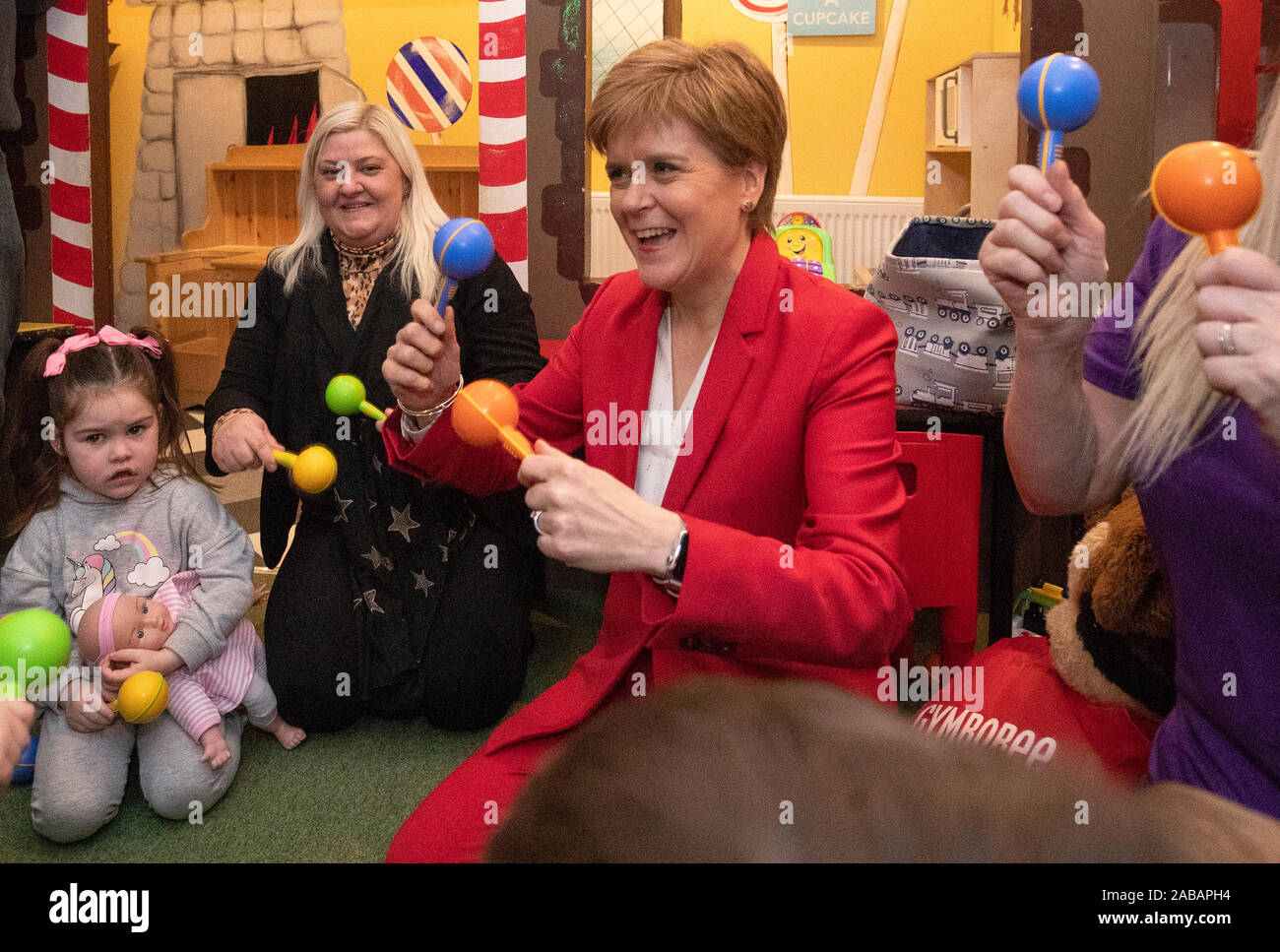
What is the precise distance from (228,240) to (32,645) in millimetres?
5004

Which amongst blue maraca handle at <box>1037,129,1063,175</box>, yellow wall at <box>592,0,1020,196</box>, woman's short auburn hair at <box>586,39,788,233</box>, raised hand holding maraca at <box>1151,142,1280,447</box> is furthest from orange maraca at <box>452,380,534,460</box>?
yellow wall at <box>592,0,1020,196</box>

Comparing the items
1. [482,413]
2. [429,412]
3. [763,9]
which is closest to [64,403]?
[429,412]

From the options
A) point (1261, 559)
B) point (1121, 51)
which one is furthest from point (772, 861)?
point (1121, 51)

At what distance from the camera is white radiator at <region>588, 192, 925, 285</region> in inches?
225

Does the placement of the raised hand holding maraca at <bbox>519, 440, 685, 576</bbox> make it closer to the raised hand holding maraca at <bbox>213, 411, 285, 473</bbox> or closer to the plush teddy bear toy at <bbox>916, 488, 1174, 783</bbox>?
the plush teddy bear toy at <bbox>916, 488, 1174, 783</bbox>

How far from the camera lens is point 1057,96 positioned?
999 mm

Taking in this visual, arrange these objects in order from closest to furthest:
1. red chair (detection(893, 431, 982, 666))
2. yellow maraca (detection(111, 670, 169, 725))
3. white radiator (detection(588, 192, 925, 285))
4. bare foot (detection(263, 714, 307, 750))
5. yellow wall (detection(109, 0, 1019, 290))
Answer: yellow maraca (detection(111, 670, 169, 725)) → bare foot (detection(263, 714, 307, 750)) → red chair (detection(893, 431, 982, 666)) → yellow wall (detection(109, 0, 1019, 290)) → white radiator (detection(588, 192, 925, 285))

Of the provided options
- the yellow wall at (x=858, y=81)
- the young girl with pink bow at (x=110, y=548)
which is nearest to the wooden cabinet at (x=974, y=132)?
the yellow wall at (x=858, y=81)

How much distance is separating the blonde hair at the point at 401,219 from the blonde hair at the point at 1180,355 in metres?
1.55

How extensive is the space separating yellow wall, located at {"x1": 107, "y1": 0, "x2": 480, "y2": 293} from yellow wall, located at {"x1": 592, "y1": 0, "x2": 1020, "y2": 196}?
908mm

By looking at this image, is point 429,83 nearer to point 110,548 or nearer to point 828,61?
point 828,61

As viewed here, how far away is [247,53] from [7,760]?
5695 millimetres

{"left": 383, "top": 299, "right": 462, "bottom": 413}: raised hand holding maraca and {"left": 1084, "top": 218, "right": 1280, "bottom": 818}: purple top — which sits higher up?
{"left": 383, "top": 299, "right": 462, "bottom": 413}: raised hand holding maraca
